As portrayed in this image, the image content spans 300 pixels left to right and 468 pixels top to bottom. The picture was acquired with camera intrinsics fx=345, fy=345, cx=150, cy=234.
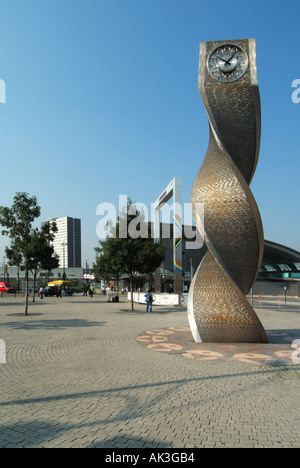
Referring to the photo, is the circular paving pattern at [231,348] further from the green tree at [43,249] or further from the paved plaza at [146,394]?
the green tree at [43,249]

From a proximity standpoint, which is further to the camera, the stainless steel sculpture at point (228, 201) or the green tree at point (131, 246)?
the green tree at point (131, 246)

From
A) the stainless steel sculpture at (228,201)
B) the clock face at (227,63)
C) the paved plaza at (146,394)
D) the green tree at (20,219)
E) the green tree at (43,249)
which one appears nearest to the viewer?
the paved plaza at (146,394)

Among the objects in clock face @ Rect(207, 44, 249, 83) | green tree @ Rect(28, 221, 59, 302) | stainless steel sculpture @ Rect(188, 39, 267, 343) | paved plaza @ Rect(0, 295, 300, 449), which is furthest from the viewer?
green tree @ Rect(28, 221, 59, 302)

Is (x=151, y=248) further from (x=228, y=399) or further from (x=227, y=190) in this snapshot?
(x=228, y=399)

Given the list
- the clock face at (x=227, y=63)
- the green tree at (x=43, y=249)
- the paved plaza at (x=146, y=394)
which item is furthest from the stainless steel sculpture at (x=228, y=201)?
the green tree at (x=43, y=249)

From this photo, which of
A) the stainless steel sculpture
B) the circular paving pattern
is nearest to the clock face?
the stainless steel sculpture

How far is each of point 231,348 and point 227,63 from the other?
883 centimetres

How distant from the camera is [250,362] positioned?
8195 millimetres

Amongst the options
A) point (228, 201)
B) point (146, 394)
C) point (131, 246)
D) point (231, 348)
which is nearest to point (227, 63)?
point (228, 201)

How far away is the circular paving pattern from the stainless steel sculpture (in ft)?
1.53

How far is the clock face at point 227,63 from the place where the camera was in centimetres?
1108

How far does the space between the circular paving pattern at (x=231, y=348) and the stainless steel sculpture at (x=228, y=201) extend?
467mm

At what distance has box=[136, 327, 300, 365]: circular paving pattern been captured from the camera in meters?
8.57

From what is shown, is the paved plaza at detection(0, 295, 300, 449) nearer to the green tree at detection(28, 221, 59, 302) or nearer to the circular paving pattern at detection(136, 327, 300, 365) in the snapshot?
the circular paving pattern at detection(136, 327, 300, 365)
